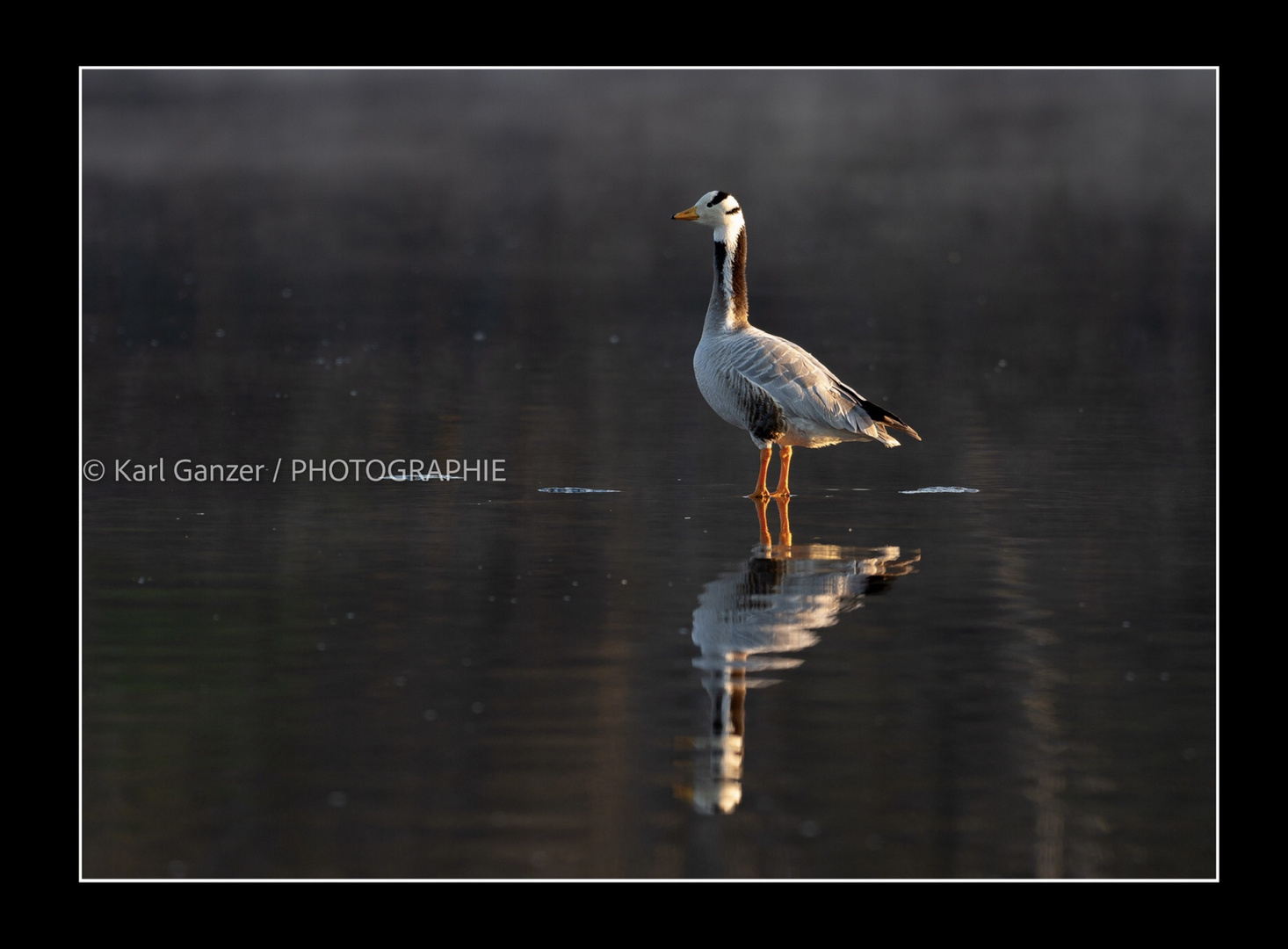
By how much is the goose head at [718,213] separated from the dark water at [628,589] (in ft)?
6.67

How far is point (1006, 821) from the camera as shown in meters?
6.90

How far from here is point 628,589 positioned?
1055cm

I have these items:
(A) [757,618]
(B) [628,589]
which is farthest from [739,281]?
(A) [757,618]

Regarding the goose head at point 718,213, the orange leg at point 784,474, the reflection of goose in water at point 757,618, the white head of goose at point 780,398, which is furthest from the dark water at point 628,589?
the goose head at point 718,213

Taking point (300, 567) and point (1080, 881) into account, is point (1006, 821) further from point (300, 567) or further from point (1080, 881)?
point (300, 567)

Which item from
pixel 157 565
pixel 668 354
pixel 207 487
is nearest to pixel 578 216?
pixel 668 354

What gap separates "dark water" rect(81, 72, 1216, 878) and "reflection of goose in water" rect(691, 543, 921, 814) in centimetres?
4

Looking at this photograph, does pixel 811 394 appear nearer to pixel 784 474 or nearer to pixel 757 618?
pixel 784 474

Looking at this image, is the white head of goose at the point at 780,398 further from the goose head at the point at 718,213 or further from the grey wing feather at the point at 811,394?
the goose head at the point at 718,213

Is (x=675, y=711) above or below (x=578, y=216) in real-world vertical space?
below

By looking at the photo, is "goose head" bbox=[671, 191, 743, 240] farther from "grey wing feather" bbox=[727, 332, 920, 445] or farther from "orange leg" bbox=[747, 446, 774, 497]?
"orange leg" bbox=[747, 446, 774, 497]

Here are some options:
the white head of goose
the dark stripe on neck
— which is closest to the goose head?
the dark stripe on neck


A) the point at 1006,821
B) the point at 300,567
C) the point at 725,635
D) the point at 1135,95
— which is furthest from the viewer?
the point at 1135,95

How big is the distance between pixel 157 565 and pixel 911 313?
19269 millimetres
